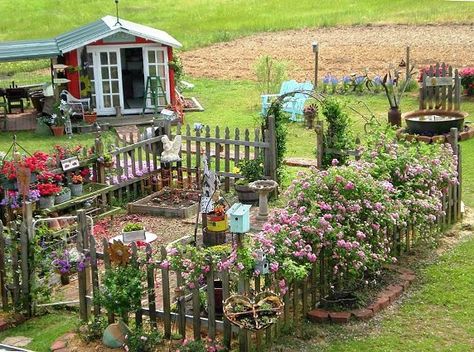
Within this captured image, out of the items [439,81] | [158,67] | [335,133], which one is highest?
[158,67]

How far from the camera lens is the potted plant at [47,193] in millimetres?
12992

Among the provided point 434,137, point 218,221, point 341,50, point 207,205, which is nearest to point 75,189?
point 207,205

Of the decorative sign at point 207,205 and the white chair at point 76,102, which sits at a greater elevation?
the white chair at point 76,102

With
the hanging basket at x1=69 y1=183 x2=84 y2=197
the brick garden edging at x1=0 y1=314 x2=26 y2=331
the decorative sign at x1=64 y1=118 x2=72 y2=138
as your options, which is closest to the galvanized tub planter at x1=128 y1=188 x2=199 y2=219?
the hanging basket at x1=69 y1=183 x2=84 y2=197

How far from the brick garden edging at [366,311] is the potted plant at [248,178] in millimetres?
4480

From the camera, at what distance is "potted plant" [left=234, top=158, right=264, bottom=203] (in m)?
14.6

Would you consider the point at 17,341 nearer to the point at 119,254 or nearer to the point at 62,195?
the point at 119,254

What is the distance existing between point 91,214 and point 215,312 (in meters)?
5.17

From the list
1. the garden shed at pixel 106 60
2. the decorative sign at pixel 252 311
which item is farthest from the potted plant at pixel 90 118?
the decorative sign at pixel 252 311

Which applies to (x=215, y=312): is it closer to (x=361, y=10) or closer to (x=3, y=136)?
(x=3, y=136)

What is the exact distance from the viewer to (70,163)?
544 inches

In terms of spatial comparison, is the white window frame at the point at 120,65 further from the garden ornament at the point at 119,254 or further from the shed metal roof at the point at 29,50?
the garden ornament at the point at 119,254

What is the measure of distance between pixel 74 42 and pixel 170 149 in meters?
8.49

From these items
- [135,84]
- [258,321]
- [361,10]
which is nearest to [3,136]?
[135,84]
